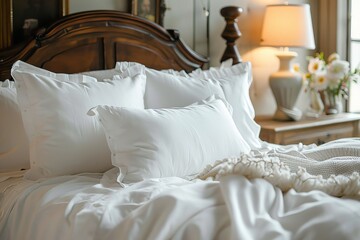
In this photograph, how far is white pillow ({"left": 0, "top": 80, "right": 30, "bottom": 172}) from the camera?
9.05ft

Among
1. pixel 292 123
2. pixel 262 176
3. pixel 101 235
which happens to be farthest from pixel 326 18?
pixel 101 235

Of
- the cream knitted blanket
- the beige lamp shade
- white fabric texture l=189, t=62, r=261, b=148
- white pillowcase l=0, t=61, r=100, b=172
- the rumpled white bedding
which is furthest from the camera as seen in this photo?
the beige lamp shade

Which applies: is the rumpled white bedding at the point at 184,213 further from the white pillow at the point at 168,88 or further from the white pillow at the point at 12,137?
the white pillow at the point at 168,88

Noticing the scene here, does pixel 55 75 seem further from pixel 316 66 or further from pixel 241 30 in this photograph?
pixel 316 66

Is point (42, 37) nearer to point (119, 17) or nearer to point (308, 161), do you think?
point (119, 17)

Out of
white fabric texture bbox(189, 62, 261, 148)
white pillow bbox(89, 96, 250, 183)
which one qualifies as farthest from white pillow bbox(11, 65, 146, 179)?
white fabric texture bbox(189, 62, 261, 148)

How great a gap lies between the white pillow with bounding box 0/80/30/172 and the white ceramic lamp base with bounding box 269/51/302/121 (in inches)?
81.9

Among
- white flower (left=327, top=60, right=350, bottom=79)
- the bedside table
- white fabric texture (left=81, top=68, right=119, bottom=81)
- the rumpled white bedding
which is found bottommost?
the bedside table

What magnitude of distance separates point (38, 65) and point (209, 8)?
1.47m

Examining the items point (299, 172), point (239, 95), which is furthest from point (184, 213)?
point (239, 95)

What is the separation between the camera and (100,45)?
3.35 metres

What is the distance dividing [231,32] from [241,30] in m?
0.50

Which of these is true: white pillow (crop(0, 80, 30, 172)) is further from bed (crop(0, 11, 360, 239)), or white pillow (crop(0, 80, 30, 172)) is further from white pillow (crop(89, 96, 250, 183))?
white pillow (crop(89, 96, 250, 183))

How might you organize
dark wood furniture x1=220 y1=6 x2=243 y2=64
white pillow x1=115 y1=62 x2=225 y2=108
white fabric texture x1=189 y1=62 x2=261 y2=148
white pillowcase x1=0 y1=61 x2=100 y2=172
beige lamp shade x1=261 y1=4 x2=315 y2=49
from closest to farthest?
white pillowcase x1=0 y1=61 x2=100 y2=172, white pillow x1=115 y1=62 x2=225 y2=108, white fabric texture x1=189 y1=62 x2=261 y2=148, dark wood furniture x1=220 y1=6 x2=243 y2=64, beige lamp shade x1=261 y1=4 x2=315 y2=49
